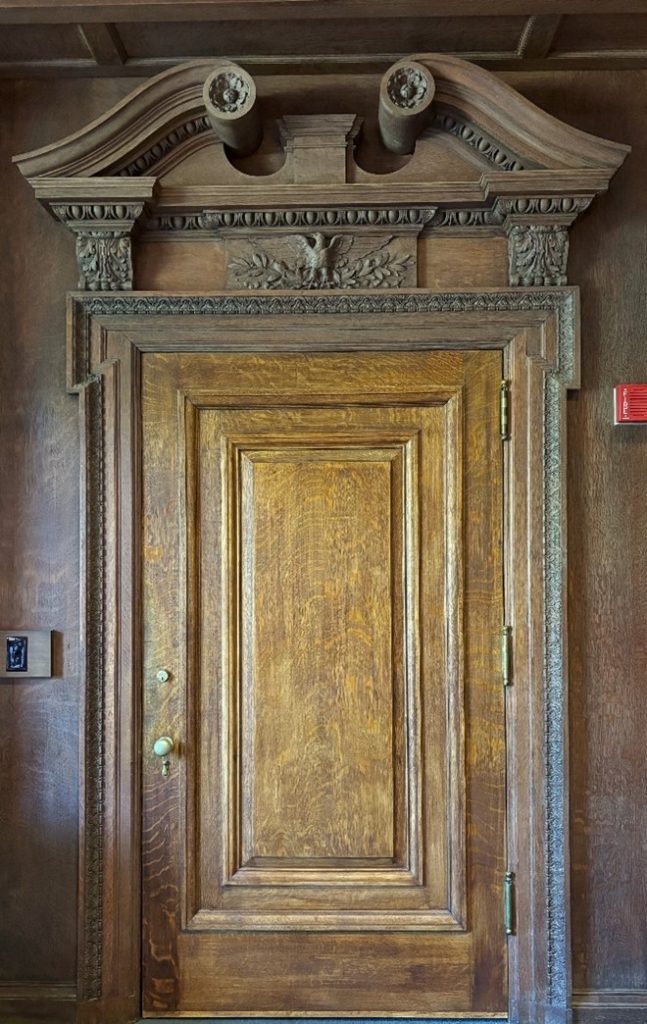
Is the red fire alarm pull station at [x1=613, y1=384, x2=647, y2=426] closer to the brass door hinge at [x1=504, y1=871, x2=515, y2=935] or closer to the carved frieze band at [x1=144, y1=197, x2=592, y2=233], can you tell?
the carved frieze band at [x1=144, y1=197, x2=592, y2=233]

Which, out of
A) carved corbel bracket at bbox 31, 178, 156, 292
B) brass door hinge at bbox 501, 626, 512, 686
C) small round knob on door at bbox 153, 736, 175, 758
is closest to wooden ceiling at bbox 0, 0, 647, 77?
carved corbel bracket at bbox 31, 178, 156, 292

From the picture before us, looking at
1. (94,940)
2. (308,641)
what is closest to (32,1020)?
(94,940)

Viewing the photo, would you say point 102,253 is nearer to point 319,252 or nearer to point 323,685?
point 319,252

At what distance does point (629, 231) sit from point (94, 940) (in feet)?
7.74

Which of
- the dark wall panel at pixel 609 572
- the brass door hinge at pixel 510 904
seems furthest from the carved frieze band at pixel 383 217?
the brass door hinge at pixel 510 904

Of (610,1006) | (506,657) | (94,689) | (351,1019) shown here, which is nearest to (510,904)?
(610,1006)

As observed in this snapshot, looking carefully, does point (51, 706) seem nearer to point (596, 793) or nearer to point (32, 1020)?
point (32, 1020)

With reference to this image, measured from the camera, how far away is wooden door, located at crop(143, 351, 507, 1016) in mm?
2170

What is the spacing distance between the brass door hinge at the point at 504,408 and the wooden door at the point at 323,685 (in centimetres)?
3

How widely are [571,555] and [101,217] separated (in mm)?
1526

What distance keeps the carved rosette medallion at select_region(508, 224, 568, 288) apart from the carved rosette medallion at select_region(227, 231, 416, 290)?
0.90 ft

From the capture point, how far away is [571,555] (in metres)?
2.19

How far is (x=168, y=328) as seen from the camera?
7.18ft

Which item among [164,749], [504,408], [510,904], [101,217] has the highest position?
[101,217]
